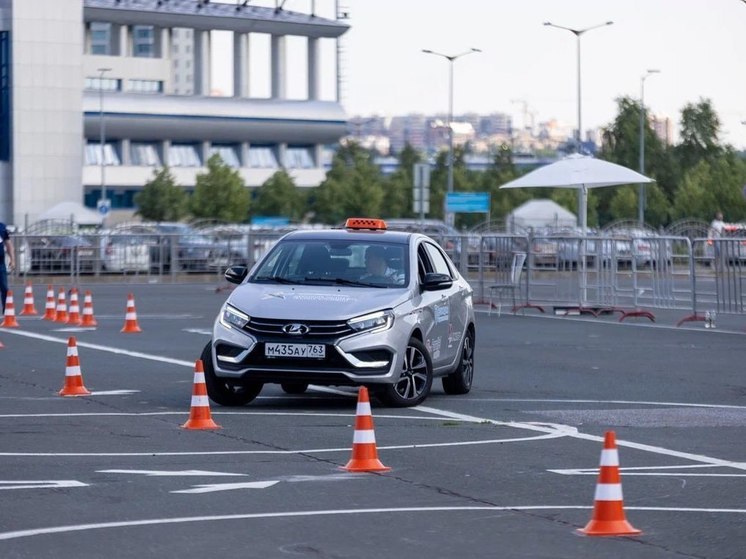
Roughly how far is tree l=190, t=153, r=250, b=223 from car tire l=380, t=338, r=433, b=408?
8256 centimetres

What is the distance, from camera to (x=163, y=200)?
9594 centimetres

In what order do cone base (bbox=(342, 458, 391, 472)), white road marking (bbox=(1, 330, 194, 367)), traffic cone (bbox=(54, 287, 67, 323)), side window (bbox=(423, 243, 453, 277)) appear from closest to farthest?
cone base (bbox=(342, 458, 391, 472)) → side window (bbox=(423, 243, 453, 277)) → white road marking (bbox=(1, 330, 194, 367)) → traffic cone (bbox=(54, 287, 67, 323))

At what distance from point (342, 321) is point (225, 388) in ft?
4.46

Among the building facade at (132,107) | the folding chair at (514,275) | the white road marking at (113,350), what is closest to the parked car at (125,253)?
the folding chair at (514,275)

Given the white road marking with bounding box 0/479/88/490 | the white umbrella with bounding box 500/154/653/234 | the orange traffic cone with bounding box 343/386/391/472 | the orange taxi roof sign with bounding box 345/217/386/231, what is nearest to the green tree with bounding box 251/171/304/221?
the white umbrella with bounding box 500/154/653/234

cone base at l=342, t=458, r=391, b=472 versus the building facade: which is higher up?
the building facade

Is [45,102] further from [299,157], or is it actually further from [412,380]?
[412,380]

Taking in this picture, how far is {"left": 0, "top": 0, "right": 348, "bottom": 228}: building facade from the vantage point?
97188 millimetres

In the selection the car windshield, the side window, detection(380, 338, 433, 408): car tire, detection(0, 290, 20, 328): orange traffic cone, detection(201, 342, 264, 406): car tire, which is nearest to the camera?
detection(201, 342, 264, 406): car tire

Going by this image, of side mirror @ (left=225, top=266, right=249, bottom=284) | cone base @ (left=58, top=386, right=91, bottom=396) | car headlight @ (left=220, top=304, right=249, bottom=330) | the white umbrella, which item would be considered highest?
the white umbrella

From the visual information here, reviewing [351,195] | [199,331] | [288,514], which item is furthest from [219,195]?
[288,514]

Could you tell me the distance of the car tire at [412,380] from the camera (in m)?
14.5

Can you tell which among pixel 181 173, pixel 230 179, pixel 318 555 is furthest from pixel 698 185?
pixel 318 555

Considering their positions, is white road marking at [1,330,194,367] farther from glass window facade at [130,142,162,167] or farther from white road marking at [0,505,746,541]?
glass window facade at [130,142,162,167]
